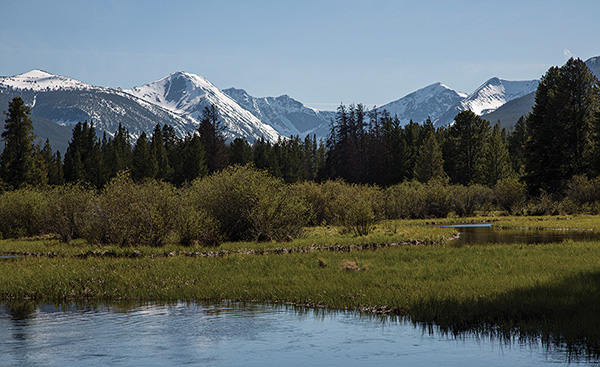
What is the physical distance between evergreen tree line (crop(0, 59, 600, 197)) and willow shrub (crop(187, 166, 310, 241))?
3543 cm

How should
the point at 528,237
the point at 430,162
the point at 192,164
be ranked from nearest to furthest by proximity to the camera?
the point at 528,237 → the point at 430,162 → the point at 192,164

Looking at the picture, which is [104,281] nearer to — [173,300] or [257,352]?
[173,300]

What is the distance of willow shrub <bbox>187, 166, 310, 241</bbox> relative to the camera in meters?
37.3

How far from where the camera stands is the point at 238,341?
48.0 ft

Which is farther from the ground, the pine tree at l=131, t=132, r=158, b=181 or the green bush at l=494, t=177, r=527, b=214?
the pine tree at l=131, t=132, r=158, b=181

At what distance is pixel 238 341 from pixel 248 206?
23.1 metres

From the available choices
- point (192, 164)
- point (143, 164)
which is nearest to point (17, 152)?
point (143, 164)

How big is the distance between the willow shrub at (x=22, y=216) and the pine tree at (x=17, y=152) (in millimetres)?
21832

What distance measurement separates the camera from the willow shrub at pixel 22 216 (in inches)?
1869

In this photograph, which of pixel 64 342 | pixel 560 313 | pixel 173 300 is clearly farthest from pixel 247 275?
pixel 560 313

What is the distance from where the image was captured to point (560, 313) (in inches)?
590

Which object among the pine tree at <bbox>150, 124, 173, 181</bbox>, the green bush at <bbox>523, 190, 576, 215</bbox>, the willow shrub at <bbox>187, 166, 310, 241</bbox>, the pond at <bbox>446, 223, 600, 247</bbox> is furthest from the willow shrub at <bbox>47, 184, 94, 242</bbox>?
the green bush at <bbox>523, 190, 576, 215</bbox>

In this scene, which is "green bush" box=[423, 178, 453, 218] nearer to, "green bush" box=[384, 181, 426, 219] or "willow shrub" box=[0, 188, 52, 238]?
"green bush" box=[384, 181, 426, 219]

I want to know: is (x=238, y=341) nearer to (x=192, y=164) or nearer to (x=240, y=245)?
(x=240, y=245)
